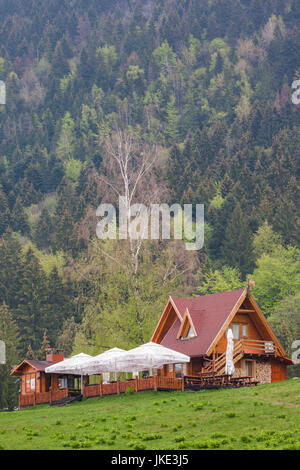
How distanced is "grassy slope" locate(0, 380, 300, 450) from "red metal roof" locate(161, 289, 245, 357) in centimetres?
→ 651

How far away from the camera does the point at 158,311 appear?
60.2 meters

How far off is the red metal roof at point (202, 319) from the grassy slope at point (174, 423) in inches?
256

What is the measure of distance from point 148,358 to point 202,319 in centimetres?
749

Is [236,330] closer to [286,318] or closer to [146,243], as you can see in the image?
[286,318]

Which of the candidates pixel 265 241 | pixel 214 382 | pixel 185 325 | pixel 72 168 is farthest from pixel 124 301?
pixel 72 168

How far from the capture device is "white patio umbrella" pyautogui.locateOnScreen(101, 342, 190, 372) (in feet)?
146

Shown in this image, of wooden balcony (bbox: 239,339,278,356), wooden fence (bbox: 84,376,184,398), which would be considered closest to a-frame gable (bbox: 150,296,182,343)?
wooden balcony (bbox: 239,339,278,356)

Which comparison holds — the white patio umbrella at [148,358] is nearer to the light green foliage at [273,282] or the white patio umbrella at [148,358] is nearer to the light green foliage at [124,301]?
the light green foliage at [124,301]

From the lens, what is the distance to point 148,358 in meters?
44.2

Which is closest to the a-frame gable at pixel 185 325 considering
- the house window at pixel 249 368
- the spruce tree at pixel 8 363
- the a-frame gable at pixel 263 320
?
the a-frame gable at pixel 263 320

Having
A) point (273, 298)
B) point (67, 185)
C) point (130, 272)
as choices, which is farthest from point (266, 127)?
point (130, 272)

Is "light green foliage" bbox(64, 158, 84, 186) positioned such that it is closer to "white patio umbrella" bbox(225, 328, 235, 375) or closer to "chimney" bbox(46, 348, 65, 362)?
"chimney" bbox(46, 348, 65, 362)
